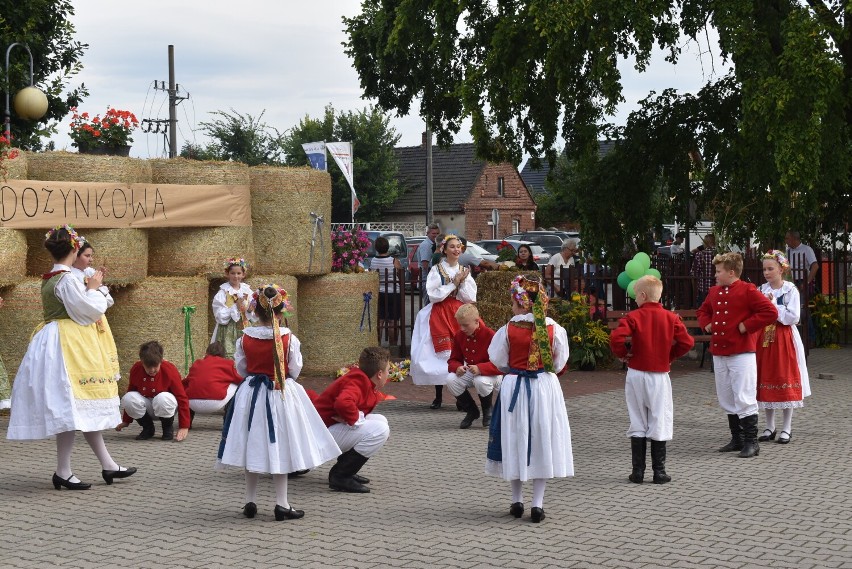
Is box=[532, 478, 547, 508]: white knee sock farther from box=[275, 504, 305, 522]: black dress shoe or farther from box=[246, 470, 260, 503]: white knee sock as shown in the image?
box=[246, 470, 260, 503]: white knee sock

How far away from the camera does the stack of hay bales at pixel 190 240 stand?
44.1ft

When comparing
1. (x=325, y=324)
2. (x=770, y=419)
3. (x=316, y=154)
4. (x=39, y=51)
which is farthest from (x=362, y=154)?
(x=770, y=419)

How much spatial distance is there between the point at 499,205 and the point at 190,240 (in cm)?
A: 5523

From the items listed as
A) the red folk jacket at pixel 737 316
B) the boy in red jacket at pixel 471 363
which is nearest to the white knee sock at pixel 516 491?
the boy in red jacket at pixel 471 363

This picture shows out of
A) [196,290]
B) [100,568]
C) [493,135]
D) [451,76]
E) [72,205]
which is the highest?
[451,76]

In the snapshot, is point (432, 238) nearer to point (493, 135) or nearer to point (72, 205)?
point (493, 135)

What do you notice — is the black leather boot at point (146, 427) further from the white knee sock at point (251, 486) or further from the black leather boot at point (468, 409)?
the white knee sock at point (251, 486)

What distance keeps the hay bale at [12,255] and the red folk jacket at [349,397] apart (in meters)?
4.98

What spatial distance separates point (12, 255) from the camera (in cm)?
1190

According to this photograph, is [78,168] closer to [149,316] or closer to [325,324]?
[149,316]

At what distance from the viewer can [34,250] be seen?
491 inches

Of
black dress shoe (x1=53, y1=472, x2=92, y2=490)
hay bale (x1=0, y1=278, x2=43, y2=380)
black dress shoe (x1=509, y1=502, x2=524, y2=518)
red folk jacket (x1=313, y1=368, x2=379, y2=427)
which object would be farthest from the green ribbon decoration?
black dress shoe (x1=509, y1=502, x2=524, y2=518)

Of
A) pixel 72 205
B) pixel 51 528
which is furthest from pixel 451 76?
pixel 51 528

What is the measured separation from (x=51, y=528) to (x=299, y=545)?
5.38 feet
